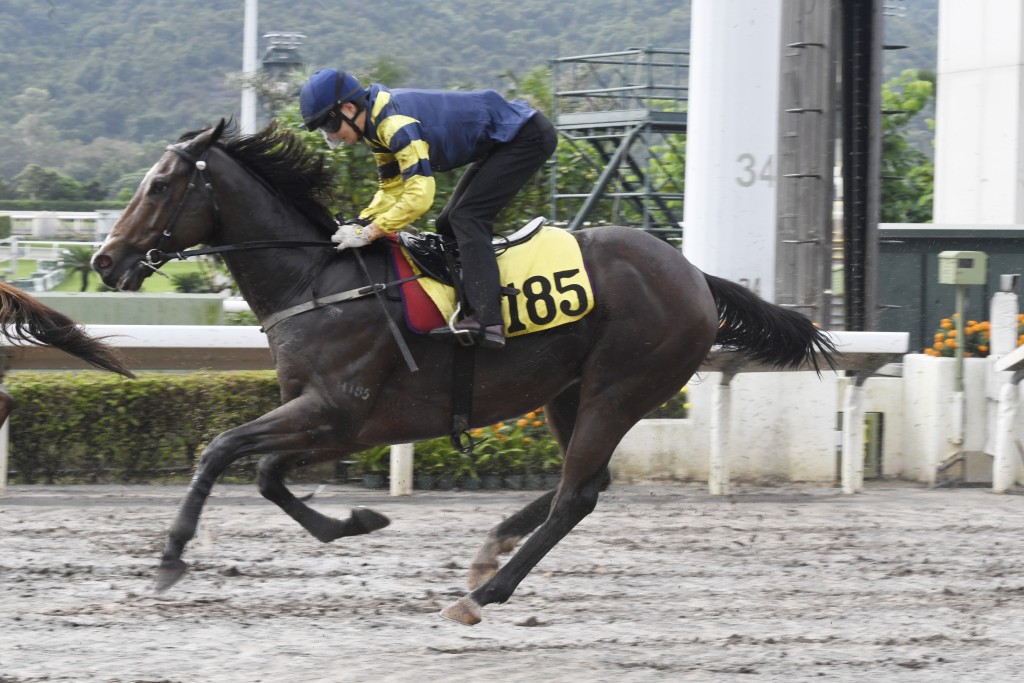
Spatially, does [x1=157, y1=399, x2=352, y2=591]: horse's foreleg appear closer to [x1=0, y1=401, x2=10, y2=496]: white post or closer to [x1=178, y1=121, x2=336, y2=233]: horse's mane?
[x1=178, y1=121, x2=336, y2=233]: horse's mane

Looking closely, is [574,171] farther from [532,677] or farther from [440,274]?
[532,677]

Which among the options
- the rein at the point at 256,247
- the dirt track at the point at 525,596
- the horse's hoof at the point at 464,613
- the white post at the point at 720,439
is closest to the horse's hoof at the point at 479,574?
the dirt track at the point at 525,596

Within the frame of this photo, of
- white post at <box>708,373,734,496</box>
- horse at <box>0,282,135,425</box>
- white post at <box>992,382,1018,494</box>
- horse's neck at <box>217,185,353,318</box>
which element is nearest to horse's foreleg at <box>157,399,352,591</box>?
horse's neck at <box>217,185,353,318</box>

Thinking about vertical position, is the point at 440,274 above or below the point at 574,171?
below

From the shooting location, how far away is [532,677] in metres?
3.82

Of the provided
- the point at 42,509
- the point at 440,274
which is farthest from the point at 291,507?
the point at 42,509

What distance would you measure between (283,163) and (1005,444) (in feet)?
16.3

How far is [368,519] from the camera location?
15.1ft

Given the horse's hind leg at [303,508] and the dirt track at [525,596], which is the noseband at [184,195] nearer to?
the horse's hind leg at [303,508]

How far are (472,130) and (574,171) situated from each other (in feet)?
27.1

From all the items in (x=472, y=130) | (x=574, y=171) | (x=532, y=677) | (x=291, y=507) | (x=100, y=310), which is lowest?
(x=532, y=677)

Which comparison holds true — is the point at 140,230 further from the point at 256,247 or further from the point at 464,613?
the point at 464,613

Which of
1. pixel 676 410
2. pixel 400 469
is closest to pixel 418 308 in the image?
pixel 400 469

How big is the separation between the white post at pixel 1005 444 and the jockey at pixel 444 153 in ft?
13.8
